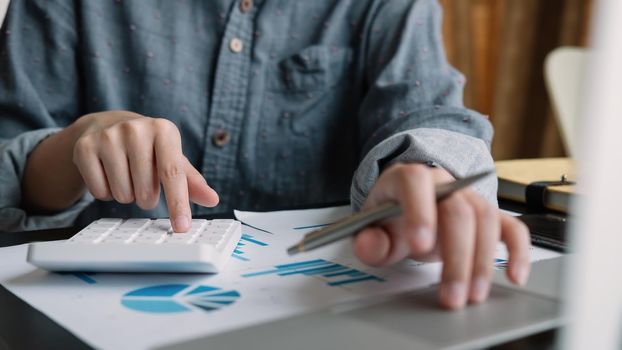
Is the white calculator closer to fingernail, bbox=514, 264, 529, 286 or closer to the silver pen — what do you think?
the silver pen

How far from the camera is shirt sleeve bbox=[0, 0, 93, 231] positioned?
0.71m

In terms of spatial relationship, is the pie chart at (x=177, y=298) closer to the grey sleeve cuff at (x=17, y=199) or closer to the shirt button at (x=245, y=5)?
the grey sleeve cuff at (x=17, y=199)

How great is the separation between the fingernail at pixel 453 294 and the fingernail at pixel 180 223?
0.64 ft

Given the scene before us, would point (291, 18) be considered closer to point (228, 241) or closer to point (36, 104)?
point (36, 104)

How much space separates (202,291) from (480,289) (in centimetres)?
14

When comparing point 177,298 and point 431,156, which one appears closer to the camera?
point 177,298

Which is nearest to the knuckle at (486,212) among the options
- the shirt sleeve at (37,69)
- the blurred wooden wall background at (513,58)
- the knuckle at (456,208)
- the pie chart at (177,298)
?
the knuckle at (456,208)

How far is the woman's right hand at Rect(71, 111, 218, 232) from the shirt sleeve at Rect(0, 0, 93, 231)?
8.9 inches

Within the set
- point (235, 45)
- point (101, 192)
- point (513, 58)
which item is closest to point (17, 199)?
point (101, 192)

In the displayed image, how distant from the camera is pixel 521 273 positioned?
0.30 m

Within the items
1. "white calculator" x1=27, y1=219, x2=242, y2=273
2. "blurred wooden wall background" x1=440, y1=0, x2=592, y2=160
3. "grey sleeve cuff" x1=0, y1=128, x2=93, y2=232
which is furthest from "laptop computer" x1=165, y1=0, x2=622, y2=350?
"blurred wooden wall background" x1=440, y1=0, x2=592, y2=160

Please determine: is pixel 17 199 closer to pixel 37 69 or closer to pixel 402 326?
pixel 37 69

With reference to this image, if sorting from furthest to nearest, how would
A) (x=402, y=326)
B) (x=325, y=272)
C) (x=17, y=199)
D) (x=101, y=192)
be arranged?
1. (x=17, y=199)
2. (x=101, y=192)
3. (x=325, y=272)
4. (x=402, y=326)

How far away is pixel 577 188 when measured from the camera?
114mm
